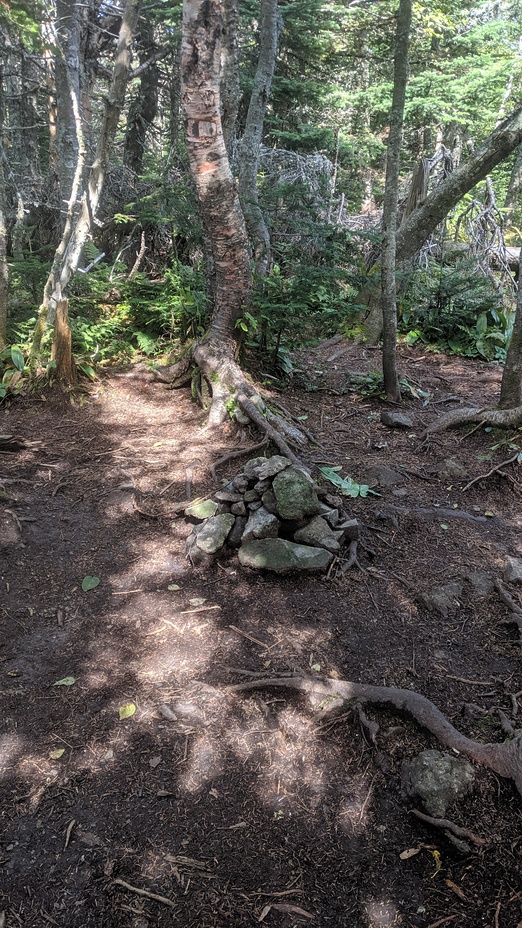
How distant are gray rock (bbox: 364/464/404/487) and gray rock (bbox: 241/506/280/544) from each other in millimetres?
1705

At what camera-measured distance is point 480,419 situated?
6562mm

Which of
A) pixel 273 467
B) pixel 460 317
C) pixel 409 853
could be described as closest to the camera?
pixel 409 853

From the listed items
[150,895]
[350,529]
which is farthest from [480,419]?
[150,895]

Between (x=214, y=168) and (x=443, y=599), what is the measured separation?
5246mm

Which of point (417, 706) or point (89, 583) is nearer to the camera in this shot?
point (417, 706)

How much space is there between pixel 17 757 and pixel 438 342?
1084 cm

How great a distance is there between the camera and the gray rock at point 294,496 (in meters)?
4.35

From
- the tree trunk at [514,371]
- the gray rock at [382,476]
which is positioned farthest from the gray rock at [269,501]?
the tree trunk at [514,371]

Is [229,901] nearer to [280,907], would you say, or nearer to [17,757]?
[280,907]

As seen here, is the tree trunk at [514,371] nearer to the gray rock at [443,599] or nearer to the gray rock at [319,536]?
the gray rock at [443,599]

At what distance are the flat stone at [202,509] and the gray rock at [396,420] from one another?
133 inches

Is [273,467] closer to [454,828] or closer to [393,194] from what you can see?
[454,828]

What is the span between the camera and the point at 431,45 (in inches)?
636

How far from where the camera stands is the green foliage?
36.1 feet
